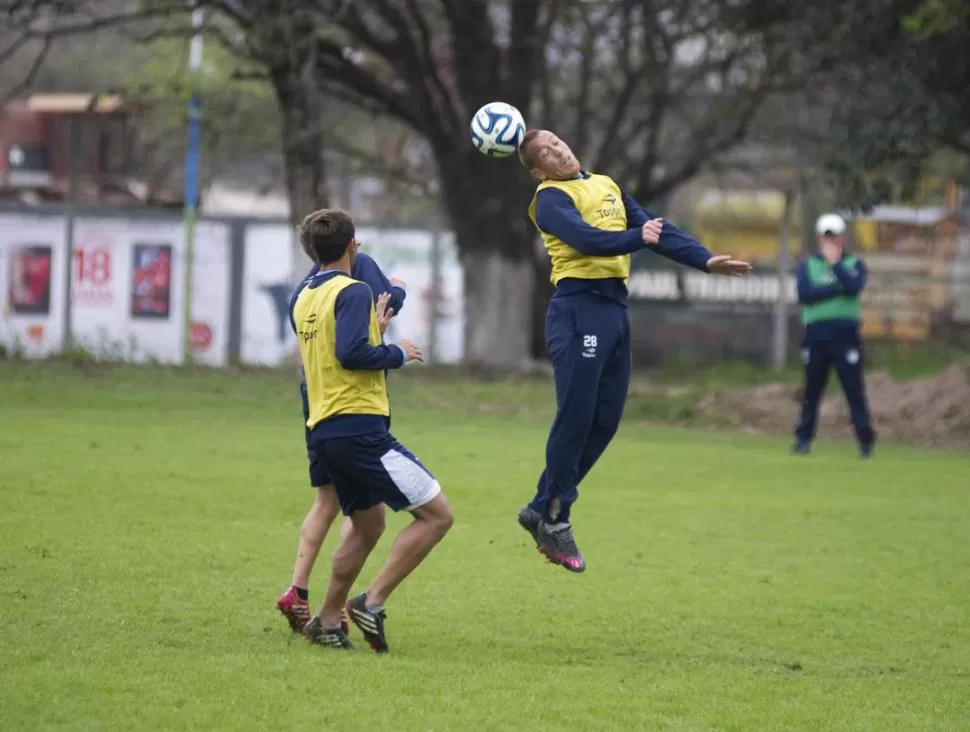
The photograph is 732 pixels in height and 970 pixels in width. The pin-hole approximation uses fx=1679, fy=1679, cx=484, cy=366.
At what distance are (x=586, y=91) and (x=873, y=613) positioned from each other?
21.4 metres

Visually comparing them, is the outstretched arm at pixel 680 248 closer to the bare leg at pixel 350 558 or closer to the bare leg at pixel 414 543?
the bare leg at pixel 414 543

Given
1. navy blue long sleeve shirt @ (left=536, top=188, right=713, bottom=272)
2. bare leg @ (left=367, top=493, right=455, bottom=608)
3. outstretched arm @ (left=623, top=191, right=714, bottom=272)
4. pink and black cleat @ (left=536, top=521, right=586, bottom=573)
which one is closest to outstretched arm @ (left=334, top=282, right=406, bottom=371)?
bare leg @ (left=367, top=493, right=455, bottom=608)

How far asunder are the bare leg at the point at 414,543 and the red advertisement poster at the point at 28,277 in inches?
898

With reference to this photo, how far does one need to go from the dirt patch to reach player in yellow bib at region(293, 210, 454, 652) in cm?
1328

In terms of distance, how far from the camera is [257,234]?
3066 cm

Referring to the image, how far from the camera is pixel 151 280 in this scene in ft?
99.2

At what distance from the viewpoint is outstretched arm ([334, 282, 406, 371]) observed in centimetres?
766

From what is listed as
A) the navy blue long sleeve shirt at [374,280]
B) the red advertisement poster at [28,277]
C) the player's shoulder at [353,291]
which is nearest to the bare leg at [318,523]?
the navy blue long sleeve shirt at [374,280]

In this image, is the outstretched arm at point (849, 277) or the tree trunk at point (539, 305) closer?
the outstretched arm at point (849, 277)

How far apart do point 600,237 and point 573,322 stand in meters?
0.61

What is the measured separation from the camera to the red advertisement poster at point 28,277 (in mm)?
29531

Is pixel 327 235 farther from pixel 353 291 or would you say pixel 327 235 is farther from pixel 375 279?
pixel 375 279

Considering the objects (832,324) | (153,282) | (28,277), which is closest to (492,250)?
(153,282)

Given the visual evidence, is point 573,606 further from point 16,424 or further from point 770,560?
point 16,424
